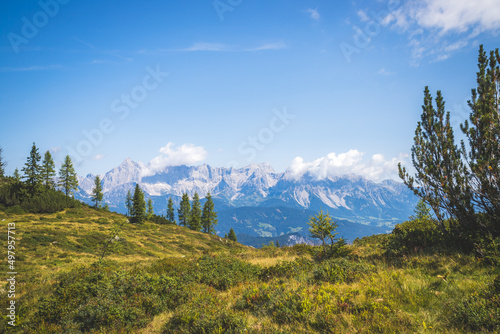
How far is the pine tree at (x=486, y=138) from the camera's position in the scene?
7.75 meters

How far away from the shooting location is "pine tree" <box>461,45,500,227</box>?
775cm

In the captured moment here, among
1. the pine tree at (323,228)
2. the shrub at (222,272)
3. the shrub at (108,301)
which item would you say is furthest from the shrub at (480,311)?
the shrub at (108,301)

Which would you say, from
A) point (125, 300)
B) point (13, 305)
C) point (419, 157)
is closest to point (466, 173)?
point (419, 157)

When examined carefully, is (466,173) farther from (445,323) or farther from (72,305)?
(72,305)

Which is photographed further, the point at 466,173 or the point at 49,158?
the point at 49,158

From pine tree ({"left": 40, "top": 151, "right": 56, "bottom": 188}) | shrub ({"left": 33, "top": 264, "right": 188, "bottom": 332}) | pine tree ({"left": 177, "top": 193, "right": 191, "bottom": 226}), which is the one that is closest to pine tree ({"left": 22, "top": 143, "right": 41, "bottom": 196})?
pine tree ({"left": 40, "top": 151, "right": 56, "bottom": 188})

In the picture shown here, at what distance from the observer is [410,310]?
5.52 metres

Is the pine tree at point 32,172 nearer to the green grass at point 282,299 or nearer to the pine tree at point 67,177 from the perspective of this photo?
the pine tree at point 67,177

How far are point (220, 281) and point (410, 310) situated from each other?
699 cm

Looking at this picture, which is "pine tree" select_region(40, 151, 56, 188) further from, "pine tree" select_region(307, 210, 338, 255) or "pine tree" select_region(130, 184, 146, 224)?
"pine tree" select_region(307, 210, 338, 255)

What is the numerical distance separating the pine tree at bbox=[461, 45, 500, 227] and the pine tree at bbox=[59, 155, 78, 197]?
80.8 m

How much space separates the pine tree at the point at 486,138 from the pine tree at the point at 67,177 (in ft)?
265

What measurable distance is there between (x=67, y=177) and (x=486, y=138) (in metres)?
82.4

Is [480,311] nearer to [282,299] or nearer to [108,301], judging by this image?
[282,299]
